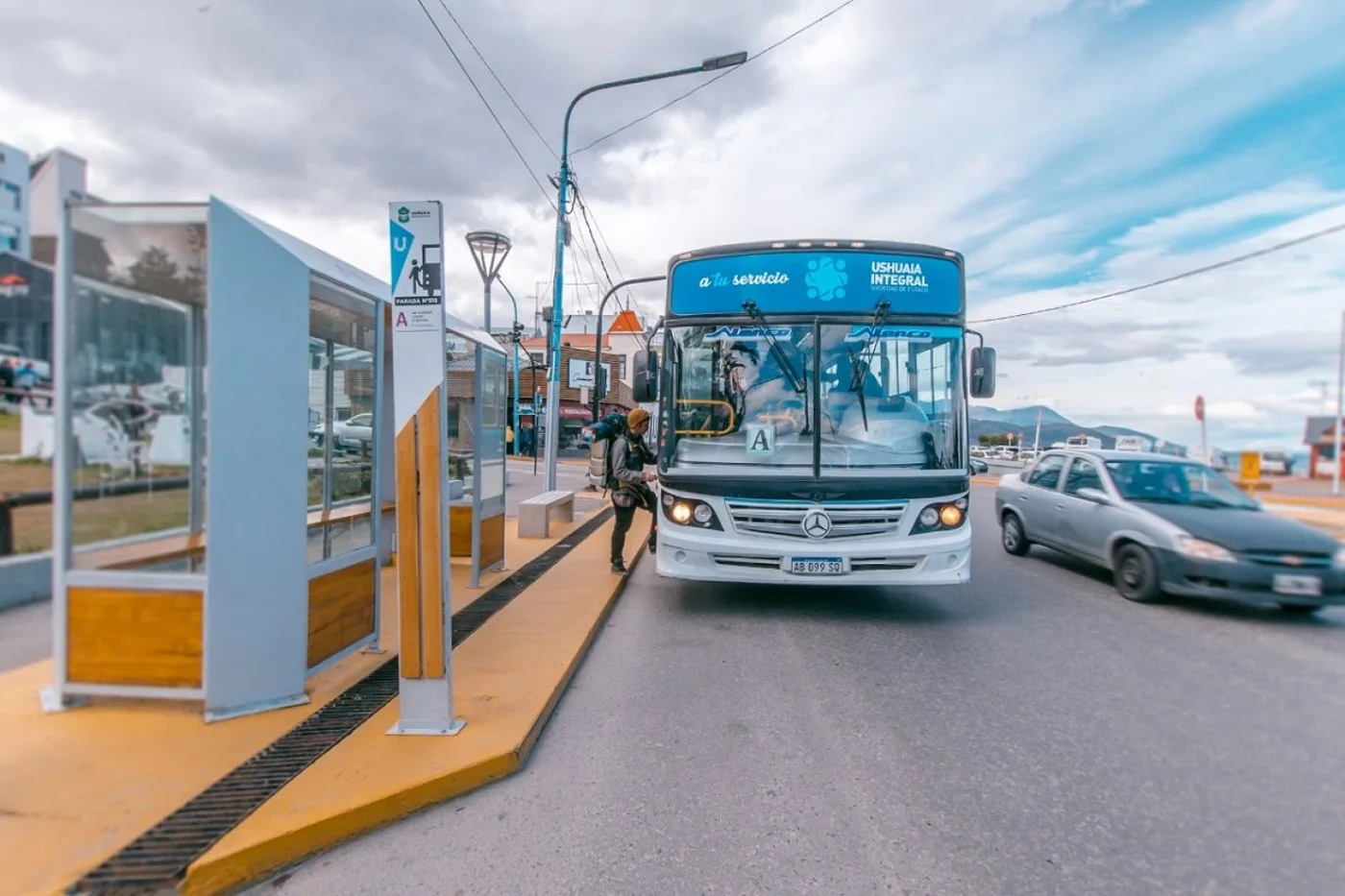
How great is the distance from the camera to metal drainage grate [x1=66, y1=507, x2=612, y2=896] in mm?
2512

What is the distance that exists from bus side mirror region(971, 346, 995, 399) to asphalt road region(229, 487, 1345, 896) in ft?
6.92

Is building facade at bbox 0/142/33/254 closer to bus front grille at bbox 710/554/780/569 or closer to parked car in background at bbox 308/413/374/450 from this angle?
parked car in background at bbox 308/413/374/450

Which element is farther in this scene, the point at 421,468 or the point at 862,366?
the point at 862,366

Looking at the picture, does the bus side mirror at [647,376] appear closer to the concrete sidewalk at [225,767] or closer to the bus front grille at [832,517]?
the bus front grille at [832,517]

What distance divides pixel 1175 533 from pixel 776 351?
4.30m

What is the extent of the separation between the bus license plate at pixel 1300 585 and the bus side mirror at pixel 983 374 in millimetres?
3041

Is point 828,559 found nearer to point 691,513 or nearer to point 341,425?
point 691,513

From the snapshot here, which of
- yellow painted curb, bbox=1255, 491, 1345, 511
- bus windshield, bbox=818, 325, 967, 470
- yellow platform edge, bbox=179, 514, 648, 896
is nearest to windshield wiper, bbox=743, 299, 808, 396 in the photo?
bus windshield, bbox=818, 325, 967, 470

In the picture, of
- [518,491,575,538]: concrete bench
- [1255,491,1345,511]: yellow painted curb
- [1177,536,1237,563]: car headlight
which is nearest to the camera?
[1177,536,1237,563]: car headlight

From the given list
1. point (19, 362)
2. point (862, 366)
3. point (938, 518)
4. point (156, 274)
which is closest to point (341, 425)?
point (156, 274)

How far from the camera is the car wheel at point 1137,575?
7.11m

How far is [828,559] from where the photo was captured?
19.6 feet

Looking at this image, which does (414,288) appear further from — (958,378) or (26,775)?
(958,378)

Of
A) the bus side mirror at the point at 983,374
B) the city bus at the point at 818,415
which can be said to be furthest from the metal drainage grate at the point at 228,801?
the bus side mirror at the point at 983,374
